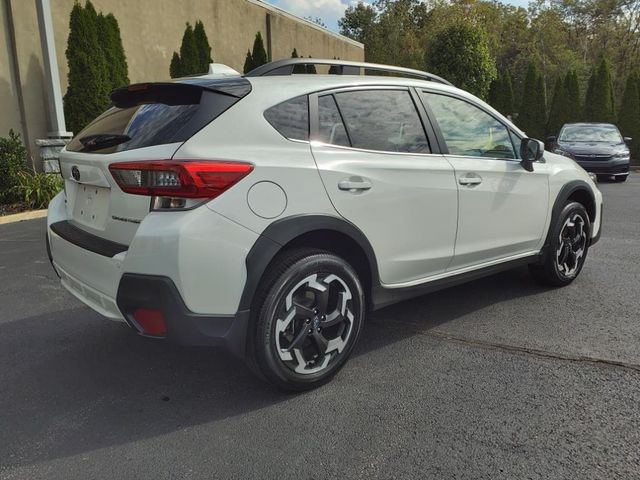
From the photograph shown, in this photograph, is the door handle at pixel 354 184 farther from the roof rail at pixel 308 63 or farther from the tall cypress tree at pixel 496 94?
the tall cypress tree at pixel 496 94

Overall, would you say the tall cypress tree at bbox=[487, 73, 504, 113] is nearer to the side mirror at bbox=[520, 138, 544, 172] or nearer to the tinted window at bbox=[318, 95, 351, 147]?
the side mirror at bbox=[520, 138, 544, 172]

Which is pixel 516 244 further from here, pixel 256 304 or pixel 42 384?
pixel 42 384

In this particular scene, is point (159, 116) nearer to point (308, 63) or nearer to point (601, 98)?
point (308, 63)

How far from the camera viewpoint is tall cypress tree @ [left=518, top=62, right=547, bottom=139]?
911 inches

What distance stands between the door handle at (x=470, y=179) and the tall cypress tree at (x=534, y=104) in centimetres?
2140

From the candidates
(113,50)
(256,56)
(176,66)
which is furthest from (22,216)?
(256,56)

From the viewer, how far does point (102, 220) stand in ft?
9.05

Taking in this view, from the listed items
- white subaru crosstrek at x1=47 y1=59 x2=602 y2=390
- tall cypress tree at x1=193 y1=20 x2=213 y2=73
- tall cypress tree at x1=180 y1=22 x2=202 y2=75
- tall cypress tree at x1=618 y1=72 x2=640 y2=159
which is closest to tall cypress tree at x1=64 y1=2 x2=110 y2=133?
tall cypress tree at x1=180 y1=22 x2=202 y2=75

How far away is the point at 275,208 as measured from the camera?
8.52ft

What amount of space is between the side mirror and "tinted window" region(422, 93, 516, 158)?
0.08 m

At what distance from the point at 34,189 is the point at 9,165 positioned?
1.74ft

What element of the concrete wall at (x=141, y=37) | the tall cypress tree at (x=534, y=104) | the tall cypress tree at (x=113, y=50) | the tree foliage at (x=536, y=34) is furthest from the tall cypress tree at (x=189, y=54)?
the tree foliage at (x=536, y=34)

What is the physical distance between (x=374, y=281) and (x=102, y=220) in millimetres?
1510

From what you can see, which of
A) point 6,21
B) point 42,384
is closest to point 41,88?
point 6,21
